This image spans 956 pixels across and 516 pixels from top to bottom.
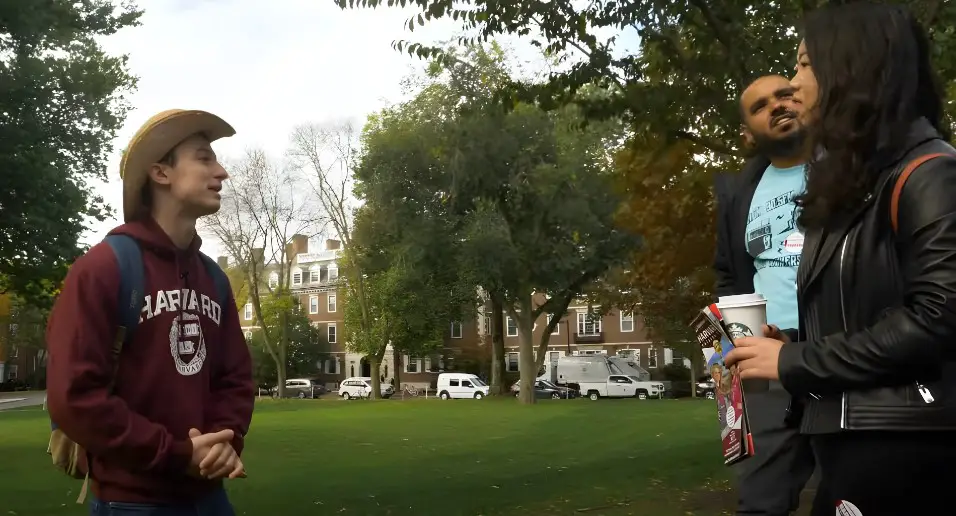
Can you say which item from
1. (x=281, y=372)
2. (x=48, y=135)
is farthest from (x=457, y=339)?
(x=48, y=135)

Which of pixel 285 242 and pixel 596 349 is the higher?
pixel 285 242

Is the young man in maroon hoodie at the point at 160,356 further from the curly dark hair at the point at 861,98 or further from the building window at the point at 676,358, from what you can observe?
the building window at the point at 676,358

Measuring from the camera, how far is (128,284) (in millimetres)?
2783

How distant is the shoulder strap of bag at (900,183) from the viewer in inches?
77.7

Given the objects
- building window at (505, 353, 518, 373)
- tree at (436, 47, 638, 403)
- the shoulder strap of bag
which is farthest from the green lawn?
building window at (505, 353, 518, 373)

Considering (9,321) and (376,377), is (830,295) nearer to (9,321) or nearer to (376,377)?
(376,377)

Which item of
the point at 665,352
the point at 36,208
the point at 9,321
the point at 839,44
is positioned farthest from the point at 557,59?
the point at 9,321

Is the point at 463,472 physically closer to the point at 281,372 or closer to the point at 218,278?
the point at 218,278

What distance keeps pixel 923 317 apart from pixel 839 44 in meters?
0.66

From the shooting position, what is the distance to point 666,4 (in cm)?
957

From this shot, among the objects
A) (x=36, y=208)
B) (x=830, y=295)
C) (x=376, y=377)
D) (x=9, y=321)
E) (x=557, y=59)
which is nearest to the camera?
(x=830, y=295)

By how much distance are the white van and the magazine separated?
214 feet

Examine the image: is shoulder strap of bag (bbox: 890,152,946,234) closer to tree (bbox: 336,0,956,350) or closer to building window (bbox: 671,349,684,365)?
tree (bbox: 336,0,956,350)

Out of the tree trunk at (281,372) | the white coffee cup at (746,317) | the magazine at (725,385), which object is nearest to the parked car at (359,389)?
the tree trunk at (281,372)
